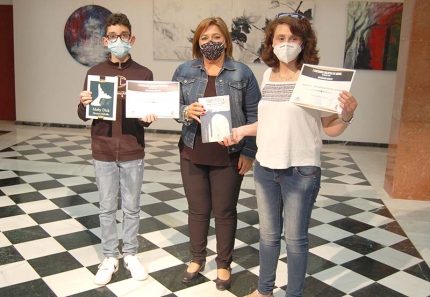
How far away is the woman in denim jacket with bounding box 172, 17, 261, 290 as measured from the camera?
256 cm

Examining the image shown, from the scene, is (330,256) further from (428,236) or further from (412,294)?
(428,236)

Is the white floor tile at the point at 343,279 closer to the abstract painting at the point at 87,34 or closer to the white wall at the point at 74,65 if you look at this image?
the white wall at the point at 74,65

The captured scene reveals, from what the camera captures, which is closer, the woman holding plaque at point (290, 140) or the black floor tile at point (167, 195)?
the woman holding plaque at point (290, 140)

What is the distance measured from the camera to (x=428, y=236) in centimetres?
379

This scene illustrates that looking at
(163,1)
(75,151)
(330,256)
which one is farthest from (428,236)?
(163,1)

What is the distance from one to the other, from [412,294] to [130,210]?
185 cm

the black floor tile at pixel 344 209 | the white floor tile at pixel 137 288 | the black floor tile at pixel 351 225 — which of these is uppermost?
the black floor tile at pixel 344 209

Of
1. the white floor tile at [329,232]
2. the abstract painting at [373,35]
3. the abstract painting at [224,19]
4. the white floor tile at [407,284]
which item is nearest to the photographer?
the white floor tile at [407,284]

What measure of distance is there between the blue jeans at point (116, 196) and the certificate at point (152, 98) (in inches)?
14.1

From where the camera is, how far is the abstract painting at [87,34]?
8.05 m

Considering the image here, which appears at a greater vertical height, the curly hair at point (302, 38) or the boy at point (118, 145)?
the curly hair at point (302, 38)

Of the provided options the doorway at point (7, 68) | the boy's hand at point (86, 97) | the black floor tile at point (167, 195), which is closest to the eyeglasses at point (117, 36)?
the boy's hand at point (86, 97)

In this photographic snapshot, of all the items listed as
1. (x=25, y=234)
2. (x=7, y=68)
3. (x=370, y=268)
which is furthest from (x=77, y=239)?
(x=7, y=68)

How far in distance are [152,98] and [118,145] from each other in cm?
37
